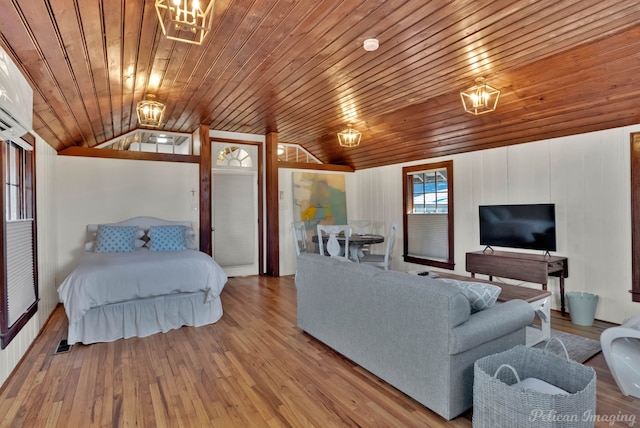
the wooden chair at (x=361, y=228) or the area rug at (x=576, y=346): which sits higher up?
the wooden chair at (x=361, y=228)

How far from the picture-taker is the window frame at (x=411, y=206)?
5367 mm

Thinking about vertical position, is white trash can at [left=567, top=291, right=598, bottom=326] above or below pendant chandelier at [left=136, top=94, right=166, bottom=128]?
below

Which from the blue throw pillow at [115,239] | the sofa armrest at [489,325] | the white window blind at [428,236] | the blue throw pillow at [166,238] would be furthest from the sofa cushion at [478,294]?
the blue throw pillow at [115,239]

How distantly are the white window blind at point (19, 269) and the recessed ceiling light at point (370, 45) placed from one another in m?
3.08

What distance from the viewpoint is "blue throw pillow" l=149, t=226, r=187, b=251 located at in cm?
463

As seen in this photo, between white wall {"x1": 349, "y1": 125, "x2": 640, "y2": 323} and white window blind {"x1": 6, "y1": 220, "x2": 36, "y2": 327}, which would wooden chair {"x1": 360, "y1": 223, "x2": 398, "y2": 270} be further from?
white window blind {"x1": 6, "y1": 220, "x2": 36, "y2": 327}

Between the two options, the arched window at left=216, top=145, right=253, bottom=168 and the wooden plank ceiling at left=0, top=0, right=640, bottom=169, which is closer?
the wooden plank ceiling at left=0, top=0, right=640, bottom=169

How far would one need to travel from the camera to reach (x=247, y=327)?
12.0 ft

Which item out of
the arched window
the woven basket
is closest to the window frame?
the arched window

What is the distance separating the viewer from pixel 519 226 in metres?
4.37

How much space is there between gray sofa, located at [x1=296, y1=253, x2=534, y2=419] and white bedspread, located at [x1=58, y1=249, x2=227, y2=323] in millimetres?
1551

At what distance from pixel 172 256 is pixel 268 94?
82.3 inches

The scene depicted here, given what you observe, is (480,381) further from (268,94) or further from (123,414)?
(268,94)

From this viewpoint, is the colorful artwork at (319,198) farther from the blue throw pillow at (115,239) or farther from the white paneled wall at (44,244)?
the white paneled wall at (44,244)
